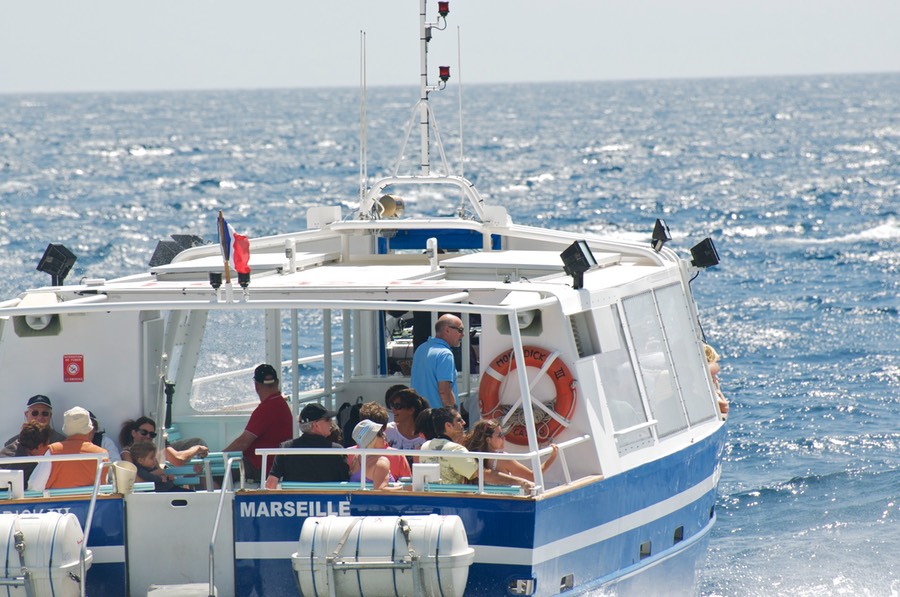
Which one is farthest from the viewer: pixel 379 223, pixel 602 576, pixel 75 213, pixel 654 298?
pixel 75 213

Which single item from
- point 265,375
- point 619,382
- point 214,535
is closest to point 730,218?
point 619,382

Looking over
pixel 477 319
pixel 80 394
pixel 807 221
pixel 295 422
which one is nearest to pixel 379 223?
pixel 477 319

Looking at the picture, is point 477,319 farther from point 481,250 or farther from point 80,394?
point 80,394

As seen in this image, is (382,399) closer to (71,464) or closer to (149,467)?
(149,467)

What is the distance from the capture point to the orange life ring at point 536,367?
1022 cm

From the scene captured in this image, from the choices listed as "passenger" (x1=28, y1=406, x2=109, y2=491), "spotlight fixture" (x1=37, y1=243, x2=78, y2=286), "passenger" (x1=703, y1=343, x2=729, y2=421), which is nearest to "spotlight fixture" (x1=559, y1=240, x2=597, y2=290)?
"passenger" (x1=703, y1=343, x2=729, y2=421)

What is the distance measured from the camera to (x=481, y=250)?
45.9 ft

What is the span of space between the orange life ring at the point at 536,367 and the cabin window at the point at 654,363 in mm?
1086

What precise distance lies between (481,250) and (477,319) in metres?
0.84

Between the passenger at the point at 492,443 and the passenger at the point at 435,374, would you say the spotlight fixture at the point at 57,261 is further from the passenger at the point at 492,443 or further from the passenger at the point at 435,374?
the passenger at the point at 492,443

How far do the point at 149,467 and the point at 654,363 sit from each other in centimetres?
367

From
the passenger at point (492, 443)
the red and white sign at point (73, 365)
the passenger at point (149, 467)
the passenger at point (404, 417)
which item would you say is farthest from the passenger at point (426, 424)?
the red and white sign at point (73, 365)

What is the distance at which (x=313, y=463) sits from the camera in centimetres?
986

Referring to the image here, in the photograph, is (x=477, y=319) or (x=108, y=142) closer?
(x=477, y=319)
